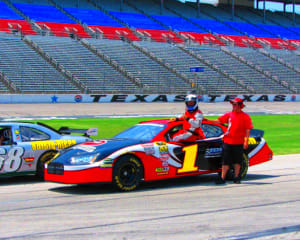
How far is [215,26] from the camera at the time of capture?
214ft

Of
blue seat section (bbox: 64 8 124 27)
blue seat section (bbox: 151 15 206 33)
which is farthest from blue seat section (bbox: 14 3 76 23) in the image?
blue seat section (bbox: 151 15 206 33)

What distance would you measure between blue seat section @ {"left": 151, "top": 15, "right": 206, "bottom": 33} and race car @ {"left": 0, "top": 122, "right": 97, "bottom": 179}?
5143 cm

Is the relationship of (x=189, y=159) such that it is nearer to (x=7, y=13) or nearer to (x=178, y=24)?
(x=7, y=13)

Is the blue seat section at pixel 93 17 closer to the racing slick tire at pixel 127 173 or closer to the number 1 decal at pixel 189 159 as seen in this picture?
the number 1 decal at pixel 189 159

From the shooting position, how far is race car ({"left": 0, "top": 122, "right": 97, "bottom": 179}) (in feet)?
31.0

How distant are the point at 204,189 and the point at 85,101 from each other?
101 ft

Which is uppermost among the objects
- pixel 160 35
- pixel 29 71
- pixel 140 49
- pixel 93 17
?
pixel 93 17

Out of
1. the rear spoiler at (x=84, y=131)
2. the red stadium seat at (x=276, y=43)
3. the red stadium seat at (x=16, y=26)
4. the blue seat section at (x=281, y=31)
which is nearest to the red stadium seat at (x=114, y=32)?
the red stadium seat at (x=16, y=26)

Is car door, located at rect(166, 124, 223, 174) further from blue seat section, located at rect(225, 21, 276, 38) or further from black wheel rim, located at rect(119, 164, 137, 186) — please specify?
blue seat section, located at rect(225, 21, 276, 38)

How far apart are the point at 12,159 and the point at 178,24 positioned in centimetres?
5446

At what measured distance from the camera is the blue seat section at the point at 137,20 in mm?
58062

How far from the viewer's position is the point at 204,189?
8.60m

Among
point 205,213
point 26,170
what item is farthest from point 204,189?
point 26,170

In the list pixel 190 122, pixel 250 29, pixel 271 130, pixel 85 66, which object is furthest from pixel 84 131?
pixel 250 29
